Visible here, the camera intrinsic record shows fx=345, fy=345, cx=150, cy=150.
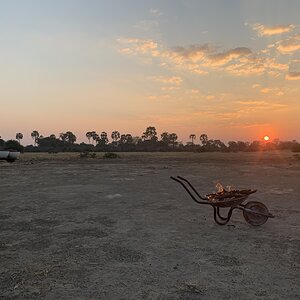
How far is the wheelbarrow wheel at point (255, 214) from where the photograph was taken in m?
9.09

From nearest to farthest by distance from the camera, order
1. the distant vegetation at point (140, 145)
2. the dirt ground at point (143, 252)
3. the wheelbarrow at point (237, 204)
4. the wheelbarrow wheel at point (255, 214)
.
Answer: the dirt ground at point (143, 252) < the wheelbarrow at point (237, 204) < the wheelbarrow wheel at point (255, 214) < the distant vegetation at point (140, 145)

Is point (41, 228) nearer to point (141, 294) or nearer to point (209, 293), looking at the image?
point (141, 294)

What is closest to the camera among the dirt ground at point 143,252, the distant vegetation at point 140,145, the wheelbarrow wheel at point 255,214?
the dirt ground at point 143,252

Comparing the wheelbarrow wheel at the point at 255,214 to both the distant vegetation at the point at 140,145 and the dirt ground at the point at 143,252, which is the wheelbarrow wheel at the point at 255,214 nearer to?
the dirt ground at the point at 143,252

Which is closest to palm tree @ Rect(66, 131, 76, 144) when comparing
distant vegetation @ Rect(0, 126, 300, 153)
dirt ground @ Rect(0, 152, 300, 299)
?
distant vegetation @ Rect(0, 126, 300, 153)

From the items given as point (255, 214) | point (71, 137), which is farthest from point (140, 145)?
point (255, 214)

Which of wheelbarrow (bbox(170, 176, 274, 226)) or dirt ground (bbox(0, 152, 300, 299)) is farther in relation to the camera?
wheelbarrow (bbox(170, 176, 274, 226))

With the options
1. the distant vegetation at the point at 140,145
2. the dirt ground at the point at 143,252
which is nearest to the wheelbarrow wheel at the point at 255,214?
the dirt ground at the point at 143,252

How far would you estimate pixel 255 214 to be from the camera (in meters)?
9.12

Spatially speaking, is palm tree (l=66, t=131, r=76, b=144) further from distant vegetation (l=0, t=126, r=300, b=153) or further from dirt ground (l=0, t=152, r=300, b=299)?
dirt ground (l=0, t=152, r=300, b=299)

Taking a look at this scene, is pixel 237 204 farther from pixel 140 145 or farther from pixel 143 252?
pixel 140 145

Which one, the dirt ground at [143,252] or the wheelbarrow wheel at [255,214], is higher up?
the wheelbarrow wheel at [255,214]

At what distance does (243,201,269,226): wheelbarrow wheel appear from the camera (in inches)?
358

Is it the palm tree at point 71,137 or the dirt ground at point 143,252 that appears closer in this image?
the dirt ground at point 143,252
